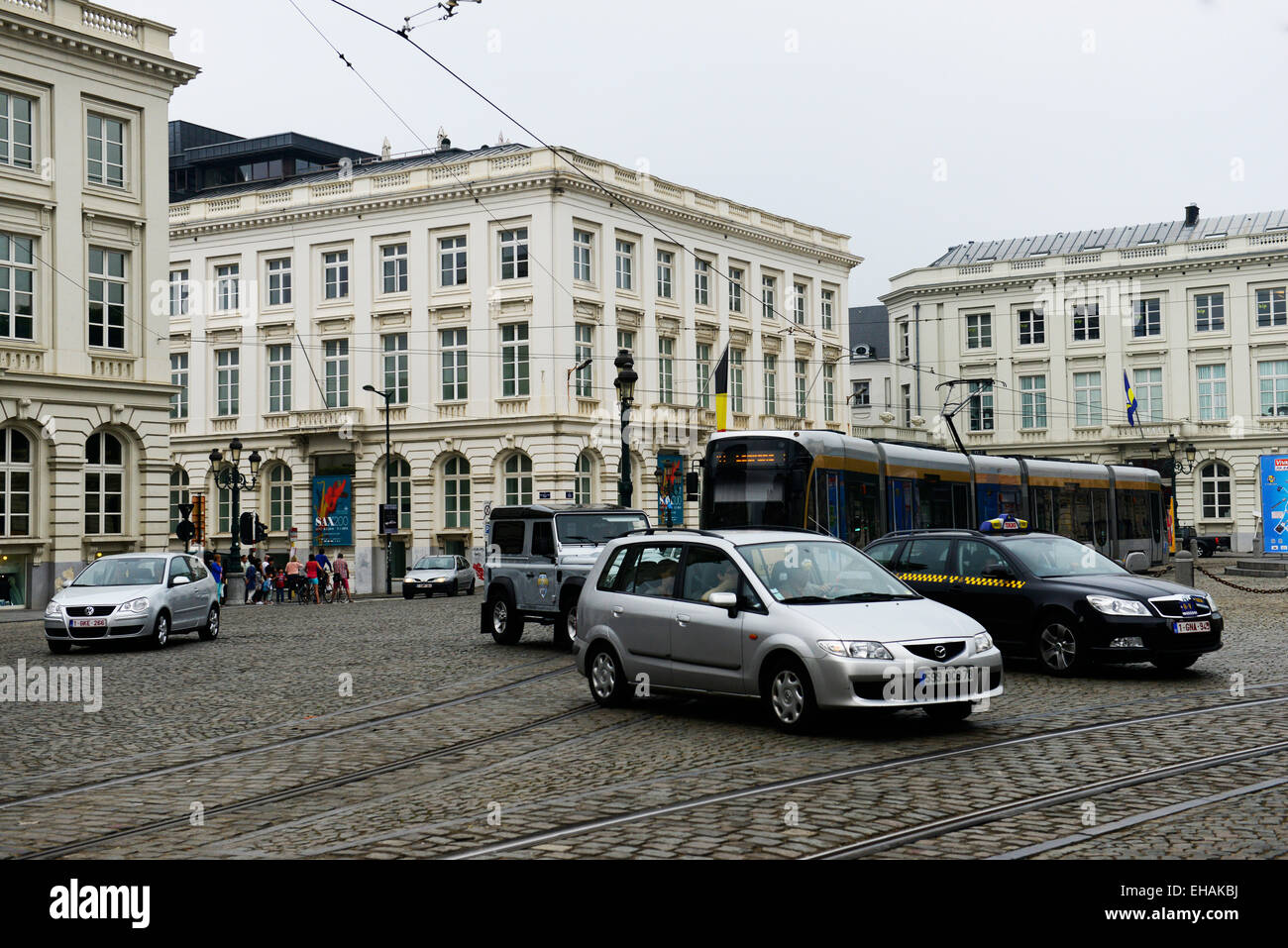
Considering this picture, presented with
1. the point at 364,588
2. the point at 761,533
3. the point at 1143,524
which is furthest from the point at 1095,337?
the point at 761,533

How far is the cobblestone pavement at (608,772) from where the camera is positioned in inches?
295

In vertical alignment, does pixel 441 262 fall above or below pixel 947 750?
above

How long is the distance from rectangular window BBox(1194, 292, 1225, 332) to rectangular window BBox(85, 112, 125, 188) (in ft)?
184

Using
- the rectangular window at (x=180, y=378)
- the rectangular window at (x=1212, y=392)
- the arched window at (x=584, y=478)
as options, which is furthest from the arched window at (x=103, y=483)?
the rectangular window at (x=1212, y=392)

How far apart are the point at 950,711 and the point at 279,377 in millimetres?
51003

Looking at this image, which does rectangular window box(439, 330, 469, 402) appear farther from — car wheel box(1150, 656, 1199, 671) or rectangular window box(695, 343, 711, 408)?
car wheel box(1150, 656, 1199, 671)

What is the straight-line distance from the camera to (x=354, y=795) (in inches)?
358

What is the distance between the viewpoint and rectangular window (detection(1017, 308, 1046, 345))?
79.0 m

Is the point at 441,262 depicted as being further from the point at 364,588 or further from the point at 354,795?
the point at 354,795

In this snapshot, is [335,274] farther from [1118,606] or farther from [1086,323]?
[1118,606]

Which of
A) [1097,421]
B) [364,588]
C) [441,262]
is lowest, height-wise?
[364,588]

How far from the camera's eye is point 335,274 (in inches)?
2309

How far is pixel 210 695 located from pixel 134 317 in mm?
27537
